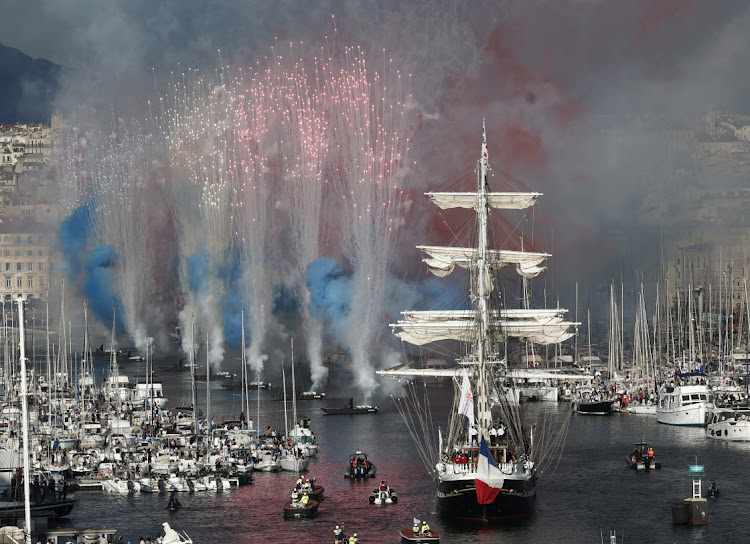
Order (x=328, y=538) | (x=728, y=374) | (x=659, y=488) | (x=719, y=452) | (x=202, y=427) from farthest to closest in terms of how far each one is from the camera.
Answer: (x=728, y=374) → (x=202, y=427) → (x=719, y=452) → (x=659, y=488) → (x=328, y=538)

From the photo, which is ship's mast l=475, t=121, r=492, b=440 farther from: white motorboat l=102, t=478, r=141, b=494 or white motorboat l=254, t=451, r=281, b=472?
white motorboat l=102, t=478, r=141, b=494

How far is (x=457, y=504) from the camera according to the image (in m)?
91.9

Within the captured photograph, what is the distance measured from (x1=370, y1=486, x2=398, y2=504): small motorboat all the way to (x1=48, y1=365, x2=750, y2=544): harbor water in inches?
30.8

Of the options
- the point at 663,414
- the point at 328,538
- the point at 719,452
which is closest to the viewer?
the point at 328,538

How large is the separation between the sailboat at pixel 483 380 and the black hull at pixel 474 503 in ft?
0.22

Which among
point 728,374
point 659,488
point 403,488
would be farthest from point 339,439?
point 728,374

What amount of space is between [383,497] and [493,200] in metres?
32.3

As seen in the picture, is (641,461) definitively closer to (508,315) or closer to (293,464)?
(508,315)

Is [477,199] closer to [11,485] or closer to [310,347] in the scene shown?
[11,485]

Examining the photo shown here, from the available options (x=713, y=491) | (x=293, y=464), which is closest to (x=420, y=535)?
(x=713, y=491)

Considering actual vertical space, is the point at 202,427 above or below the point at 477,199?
below

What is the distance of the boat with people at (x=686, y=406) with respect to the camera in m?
149

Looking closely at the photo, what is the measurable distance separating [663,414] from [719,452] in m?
27.4

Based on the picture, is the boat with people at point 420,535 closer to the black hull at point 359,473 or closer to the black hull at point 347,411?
the black hull at point 359,473
